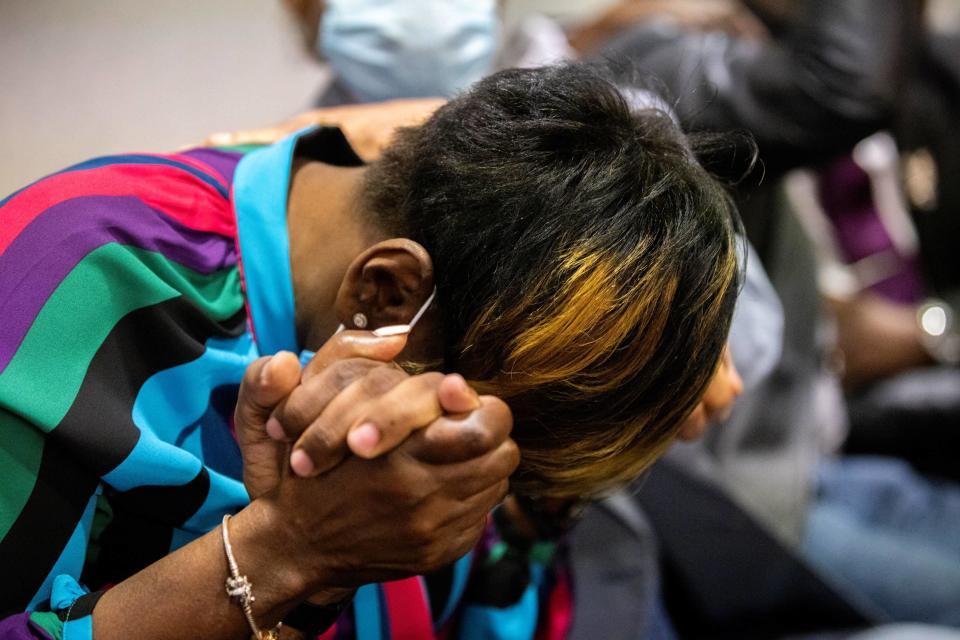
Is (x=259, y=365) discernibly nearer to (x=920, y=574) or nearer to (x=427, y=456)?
(x=427, y=456)

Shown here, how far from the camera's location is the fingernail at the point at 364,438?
0.54 m

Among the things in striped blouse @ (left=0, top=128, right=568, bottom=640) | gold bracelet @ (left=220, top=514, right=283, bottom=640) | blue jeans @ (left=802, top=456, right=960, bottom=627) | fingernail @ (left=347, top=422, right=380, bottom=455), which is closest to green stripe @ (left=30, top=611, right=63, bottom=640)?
Answer: striped blouse @ (left=0, top=128, right=568, bottom=640)

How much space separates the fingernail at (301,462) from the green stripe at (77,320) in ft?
0.53

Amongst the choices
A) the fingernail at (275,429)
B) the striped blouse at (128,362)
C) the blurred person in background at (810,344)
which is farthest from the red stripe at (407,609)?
the blurred person in background at (810,344)

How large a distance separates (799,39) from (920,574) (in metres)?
0.77

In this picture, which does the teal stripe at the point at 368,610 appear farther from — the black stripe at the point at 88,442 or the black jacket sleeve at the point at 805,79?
the black jacket sleeve at the point at 805,79

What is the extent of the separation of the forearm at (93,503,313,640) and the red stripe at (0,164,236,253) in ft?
0.82

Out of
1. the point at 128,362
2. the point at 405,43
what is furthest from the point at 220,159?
the point at 405,43

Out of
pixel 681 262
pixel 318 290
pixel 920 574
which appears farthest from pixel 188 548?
pixel 920 574

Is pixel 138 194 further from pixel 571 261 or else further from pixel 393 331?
pixel 571 261

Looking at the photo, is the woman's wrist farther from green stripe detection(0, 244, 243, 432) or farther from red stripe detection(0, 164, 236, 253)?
red stripe detection(0, 164, 236, 253)

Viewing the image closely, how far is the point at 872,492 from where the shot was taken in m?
1.36

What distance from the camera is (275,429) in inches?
22.9

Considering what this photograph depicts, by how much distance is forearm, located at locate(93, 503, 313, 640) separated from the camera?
23.1 inches
